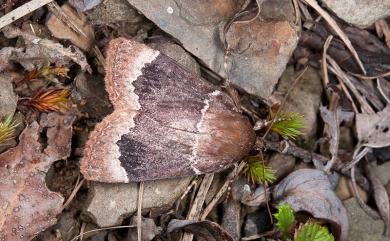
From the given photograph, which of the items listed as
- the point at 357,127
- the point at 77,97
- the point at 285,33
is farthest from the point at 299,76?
the point at 77,97

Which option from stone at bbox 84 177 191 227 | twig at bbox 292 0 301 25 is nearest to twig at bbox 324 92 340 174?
twig at bbox 292 0 301 25

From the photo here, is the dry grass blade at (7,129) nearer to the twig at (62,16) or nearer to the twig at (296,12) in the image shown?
the twig at (62,16)

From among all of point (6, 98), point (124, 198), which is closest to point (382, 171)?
point (124, 198)

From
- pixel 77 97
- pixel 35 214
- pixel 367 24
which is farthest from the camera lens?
pixel 367 24

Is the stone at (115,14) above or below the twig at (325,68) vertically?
above

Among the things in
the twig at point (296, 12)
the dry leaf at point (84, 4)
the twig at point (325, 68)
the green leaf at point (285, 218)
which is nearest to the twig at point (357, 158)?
the twig at point (325, 68)

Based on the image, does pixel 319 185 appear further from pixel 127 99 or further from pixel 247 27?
pixel 127 99
